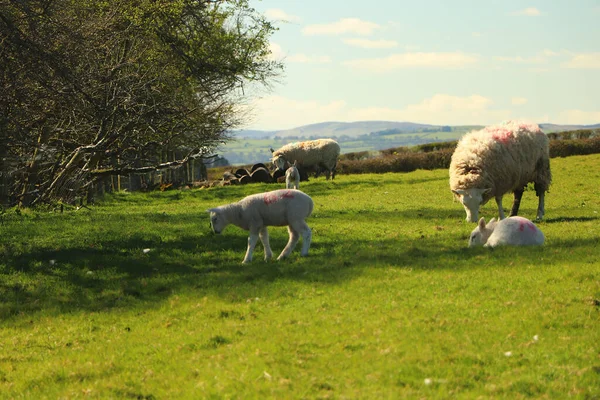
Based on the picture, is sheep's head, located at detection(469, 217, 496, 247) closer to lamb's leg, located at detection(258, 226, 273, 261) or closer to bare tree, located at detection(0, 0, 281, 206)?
lamb's leg, located at detection(258, 226, 273, 261)

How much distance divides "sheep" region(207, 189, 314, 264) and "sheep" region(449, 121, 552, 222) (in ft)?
21.2

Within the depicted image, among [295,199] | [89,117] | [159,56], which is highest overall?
[159,56]

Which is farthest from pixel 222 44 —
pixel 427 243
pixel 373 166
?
pixel 427 243

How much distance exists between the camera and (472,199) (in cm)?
1884

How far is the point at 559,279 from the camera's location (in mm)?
11234

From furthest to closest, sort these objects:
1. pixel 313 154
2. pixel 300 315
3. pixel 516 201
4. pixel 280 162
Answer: pixel 313 154, pixel 280 162, pixel 516 201, pixel 300 315

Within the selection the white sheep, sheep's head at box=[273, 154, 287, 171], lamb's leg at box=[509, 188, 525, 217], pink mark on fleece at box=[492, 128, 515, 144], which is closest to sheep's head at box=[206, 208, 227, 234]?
pink mark on fleece at box=[492, 128, 515, 144]

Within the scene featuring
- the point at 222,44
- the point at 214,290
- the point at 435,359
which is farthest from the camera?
the point at 222,44

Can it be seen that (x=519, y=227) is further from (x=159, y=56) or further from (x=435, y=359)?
(x=159, y=56)

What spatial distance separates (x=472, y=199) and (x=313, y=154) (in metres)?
25.8

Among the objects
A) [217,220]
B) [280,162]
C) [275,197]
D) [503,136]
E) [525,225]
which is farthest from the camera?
[280,162]

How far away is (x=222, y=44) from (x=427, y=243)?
69.3 feet

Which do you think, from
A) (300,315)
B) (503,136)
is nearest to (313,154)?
(503,136)

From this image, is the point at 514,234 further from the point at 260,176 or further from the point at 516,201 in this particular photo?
the point at 260,176
